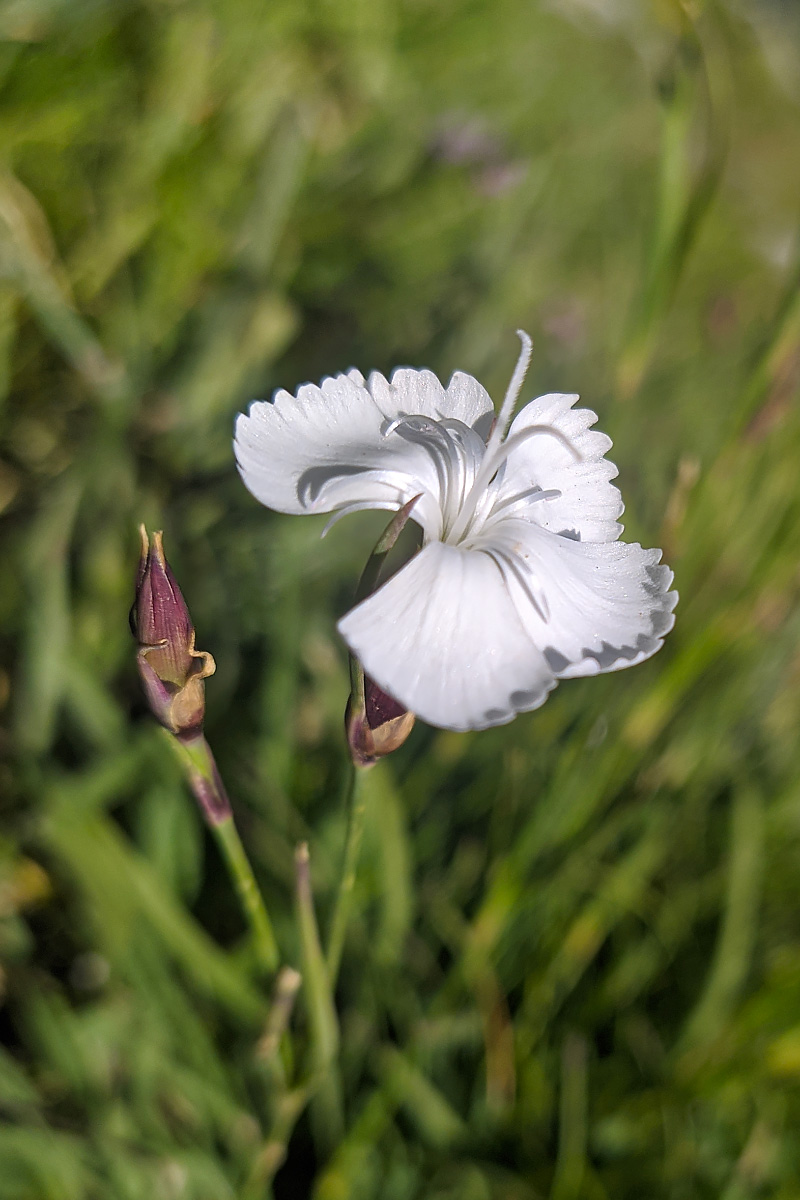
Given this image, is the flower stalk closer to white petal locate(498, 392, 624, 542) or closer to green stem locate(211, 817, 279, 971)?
green stem locate(211, 817, 279, 971)

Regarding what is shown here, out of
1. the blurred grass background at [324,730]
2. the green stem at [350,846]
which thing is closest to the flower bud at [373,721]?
the green stem at [350,846]

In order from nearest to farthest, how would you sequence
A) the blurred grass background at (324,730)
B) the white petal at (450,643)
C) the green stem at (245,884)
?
the white petal at (450,643) → the green stem at (245,884) → the blurred grass background at (324,730)

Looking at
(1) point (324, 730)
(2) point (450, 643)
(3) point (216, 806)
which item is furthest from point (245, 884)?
(1) point (324, 730)

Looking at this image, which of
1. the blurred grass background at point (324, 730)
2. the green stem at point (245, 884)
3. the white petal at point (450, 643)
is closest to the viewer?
the white petal at point (450, 643)

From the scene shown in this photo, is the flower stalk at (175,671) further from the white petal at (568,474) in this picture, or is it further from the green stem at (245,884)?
the white petal at (568,474)

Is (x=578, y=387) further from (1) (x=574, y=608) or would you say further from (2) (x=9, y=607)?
(1) (x=574, y=608)

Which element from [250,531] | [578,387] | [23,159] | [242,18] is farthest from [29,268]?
[578,387]

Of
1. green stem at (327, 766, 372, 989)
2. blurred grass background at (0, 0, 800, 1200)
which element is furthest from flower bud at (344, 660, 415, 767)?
blurred grass background at (0, 0, 800, 1200)
